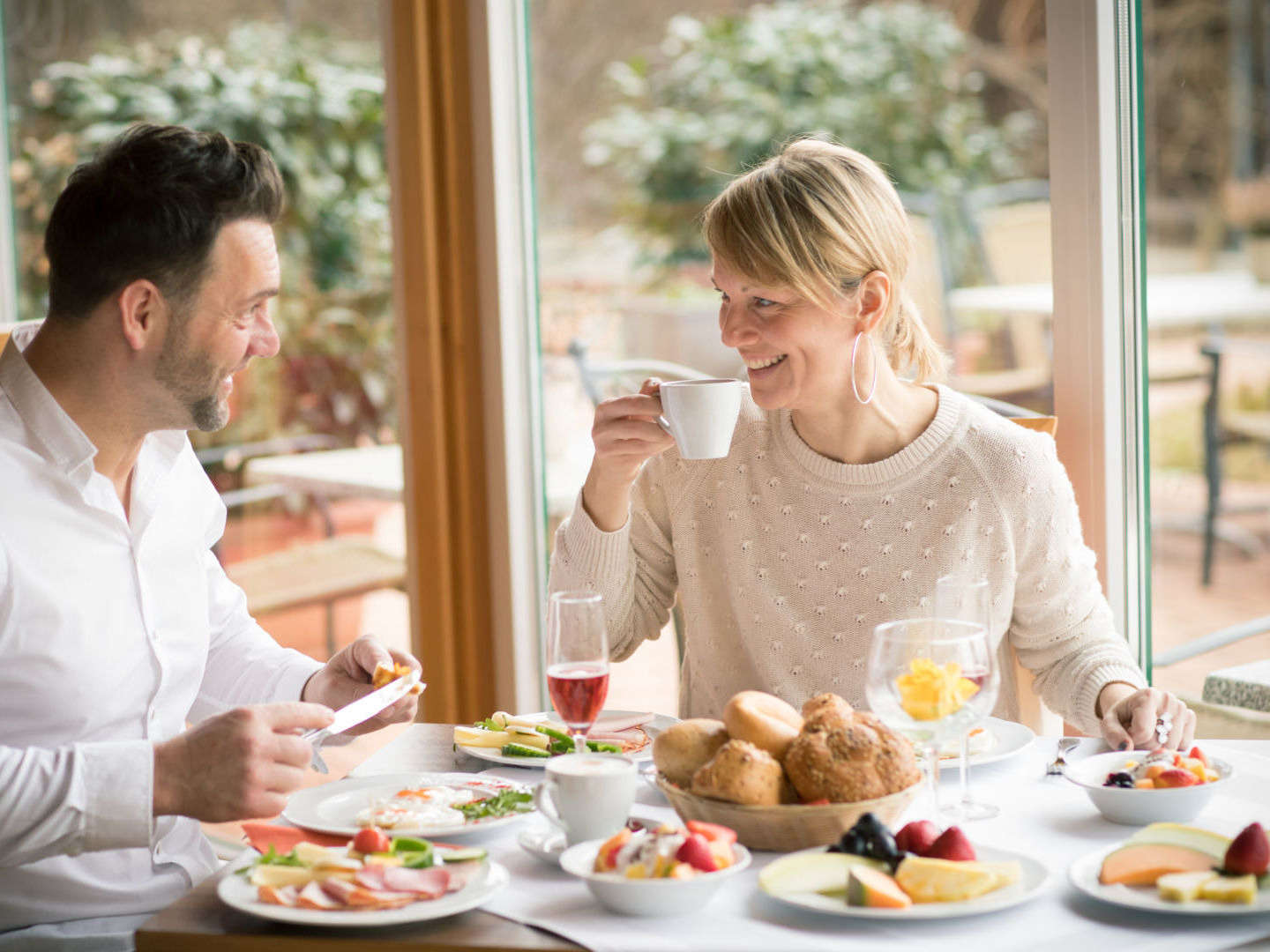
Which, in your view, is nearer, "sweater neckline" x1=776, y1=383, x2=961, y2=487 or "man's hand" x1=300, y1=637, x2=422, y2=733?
"man's hand" x1=300, y1=637, x2=422, y2=733

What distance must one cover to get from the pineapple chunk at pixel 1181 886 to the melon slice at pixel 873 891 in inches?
8.0

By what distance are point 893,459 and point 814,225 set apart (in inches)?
13.4

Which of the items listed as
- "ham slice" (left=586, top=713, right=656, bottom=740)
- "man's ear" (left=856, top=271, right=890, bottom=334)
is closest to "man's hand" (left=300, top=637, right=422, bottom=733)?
"ham slice" (left=586, top=713, right=656, bottom=740)

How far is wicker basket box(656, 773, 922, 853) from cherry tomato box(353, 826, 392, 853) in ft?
0.86

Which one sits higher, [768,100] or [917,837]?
[768,100]

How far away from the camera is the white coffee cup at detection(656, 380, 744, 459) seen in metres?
1.68

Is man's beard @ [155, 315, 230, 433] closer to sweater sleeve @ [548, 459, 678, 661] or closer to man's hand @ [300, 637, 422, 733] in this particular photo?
man's hand @ [300, 637, 422, 733]

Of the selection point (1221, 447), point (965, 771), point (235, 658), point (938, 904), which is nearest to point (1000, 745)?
point (965, 771)

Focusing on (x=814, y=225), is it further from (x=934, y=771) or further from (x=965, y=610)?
(x=934, y=771)

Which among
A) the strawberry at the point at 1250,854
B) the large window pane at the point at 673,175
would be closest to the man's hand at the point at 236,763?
the strawberry at the point at 1250,854

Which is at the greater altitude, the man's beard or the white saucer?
the man's beard

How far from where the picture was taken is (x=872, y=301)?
196 cm

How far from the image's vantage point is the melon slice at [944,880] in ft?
3.70

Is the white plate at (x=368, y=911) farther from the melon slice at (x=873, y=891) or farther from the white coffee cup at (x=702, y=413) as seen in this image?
the white coffee cup at (x=702, y=413)
